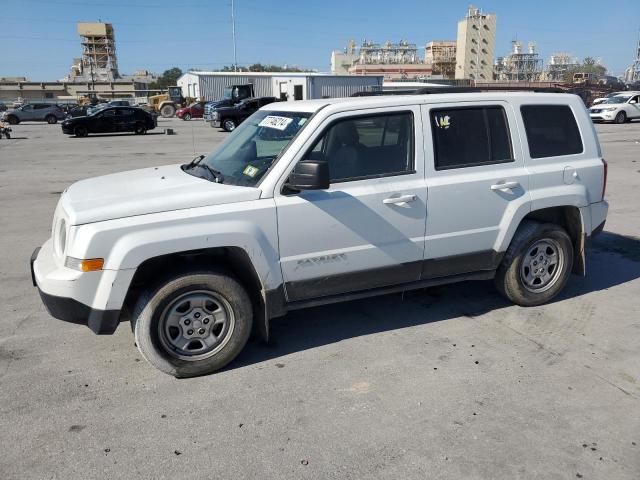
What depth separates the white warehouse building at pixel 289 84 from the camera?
49.8 meters

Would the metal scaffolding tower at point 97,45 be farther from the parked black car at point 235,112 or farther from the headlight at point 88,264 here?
the headlight at point 88,264

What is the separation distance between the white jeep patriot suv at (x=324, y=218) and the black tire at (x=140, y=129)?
989 inches

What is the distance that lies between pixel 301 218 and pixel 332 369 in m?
1.13

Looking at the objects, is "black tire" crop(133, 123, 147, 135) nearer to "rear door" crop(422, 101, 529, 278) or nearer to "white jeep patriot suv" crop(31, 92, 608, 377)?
"white jeep patriot suv" crop(31, 92, 608, 377)

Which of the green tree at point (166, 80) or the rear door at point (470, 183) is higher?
the green tree at point (166, 80)

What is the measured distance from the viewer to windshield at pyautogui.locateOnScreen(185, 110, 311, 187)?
153 inches

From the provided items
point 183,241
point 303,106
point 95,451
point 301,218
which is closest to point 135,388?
point 95,451

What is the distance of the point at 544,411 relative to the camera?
326 cm

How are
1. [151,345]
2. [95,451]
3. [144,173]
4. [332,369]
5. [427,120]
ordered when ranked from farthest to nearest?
[144,173] → [427,120] → [332,369] → [151,345] → [95,451]

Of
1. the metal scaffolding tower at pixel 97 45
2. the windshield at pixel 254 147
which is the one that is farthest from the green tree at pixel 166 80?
the windshield at pixel 254 147

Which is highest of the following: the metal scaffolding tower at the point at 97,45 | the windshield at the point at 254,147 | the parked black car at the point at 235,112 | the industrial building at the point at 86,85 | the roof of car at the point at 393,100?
the metal scaffolding tower at the point at 97,45

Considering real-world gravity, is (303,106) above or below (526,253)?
above

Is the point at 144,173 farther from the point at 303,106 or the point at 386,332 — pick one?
the point at 386,332

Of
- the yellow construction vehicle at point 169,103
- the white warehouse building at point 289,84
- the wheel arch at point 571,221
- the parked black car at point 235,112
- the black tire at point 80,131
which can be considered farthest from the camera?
the white warehouse building at point 289,84
